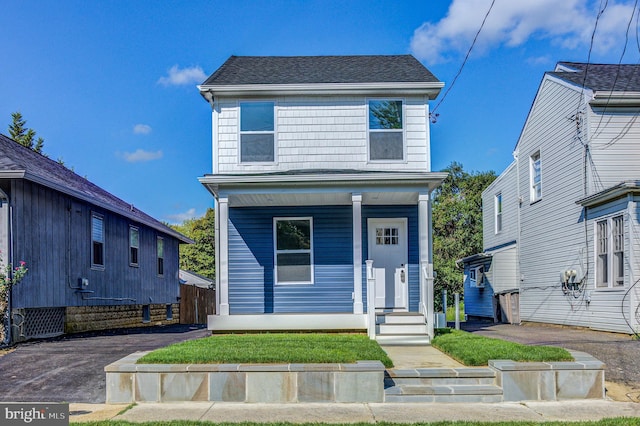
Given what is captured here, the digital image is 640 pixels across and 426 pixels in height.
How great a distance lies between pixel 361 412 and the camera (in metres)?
6.32

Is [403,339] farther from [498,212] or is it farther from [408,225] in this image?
[498,212]

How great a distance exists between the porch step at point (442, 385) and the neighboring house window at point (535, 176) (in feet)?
36.0

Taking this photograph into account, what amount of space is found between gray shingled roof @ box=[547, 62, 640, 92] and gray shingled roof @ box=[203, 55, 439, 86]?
4236 mm

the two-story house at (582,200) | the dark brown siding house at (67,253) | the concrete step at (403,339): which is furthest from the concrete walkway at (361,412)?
the two-story house at (582,200)

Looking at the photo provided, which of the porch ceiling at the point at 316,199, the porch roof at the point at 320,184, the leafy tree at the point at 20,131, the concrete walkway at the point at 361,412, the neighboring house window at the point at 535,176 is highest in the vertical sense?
the leafy tree at the point at 20,131

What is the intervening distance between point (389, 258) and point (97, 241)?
8023 mm

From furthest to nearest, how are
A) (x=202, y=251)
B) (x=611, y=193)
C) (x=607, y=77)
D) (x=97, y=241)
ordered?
(x=202, y=251), (x=97, y=241), (x=607, y=77), (x=611, y=193)

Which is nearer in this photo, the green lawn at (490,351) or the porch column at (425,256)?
the green lawn at (490,351)

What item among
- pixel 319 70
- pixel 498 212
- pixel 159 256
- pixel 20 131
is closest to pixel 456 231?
pixel 498 212

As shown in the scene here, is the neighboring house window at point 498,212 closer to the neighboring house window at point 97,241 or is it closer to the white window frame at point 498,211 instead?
the white window frame at point 498,211

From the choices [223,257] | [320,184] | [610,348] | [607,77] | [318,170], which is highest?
[607,77]

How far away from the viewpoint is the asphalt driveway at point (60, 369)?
23.5 feet

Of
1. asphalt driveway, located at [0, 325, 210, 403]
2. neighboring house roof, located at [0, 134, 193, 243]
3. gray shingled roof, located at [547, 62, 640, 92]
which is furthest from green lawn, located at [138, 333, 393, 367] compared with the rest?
gray shingled roof, located at [547, 62, 640, 92]

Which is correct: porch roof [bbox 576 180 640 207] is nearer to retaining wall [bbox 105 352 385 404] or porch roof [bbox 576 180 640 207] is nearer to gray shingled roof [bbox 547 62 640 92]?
gray shingled roof [bbox 547 62 640 92]
